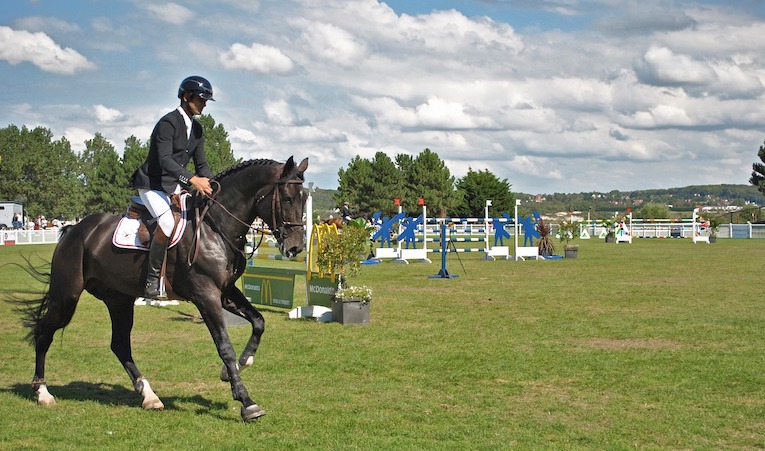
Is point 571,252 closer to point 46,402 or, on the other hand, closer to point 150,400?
point 150,400

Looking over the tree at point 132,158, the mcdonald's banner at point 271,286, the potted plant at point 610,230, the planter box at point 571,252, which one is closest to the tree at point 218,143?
the tree at point 132,158

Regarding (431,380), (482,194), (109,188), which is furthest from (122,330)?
(109,188)

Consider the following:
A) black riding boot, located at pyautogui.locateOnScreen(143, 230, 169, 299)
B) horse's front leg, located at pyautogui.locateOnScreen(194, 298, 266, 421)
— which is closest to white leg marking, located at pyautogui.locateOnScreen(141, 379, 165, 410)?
horse's front leg, located at pyautogui.locateOnScreen(194, 298, 266, 421)

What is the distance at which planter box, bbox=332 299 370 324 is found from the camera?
13.2 m

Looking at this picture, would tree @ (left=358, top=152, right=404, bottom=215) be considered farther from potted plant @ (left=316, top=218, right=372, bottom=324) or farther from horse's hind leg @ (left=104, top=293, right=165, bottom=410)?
horse's hind leg @ (left=104, top=293, right=165, bottom=410)

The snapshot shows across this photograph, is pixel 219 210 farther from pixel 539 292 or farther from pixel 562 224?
pixel 562 224

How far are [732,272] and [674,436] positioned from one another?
760 inches

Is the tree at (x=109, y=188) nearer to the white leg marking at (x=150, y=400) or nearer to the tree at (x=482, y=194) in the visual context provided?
the tree at (x=482, y=194)

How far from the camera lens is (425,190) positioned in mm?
102188

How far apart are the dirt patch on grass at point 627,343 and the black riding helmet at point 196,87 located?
20.5 feet

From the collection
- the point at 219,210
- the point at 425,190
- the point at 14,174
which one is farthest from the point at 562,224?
the point at 14,174

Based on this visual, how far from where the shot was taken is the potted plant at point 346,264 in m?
13.2

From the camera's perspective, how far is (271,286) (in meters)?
15.0

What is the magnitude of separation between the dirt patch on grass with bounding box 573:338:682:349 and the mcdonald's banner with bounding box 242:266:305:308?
16.8ft
